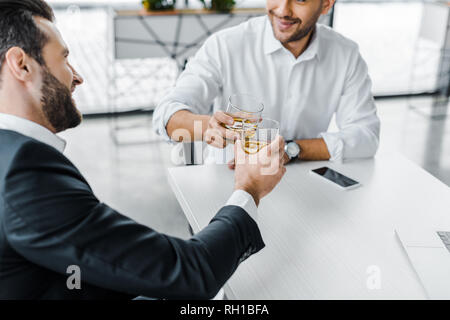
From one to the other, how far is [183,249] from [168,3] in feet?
10.3

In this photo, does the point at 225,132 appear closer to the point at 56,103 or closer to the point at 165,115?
the point at 165,115

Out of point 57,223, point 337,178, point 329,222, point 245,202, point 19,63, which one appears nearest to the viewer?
point 57,223

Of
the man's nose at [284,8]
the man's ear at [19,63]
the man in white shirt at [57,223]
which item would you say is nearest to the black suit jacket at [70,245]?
the man in white shirt at [57,223]

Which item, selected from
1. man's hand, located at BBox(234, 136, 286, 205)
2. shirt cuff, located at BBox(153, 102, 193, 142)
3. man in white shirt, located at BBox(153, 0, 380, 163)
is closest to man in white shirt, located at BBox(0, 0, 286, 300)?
man's hand, located at BBox(234, 136, 286, 205)

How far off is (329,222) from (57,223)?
0.72 m

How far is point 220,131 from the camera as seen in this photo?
147 centimetres

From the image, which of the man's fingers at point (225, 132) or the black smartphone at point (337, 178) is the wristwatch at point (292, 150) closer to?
the black smartphone at point (337, 178)

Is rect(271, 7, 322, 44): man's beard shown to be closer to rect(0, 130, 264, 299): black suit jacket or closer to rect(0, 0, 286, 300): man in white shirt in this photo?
rect(0, 0, 286, 300): man in white shirt

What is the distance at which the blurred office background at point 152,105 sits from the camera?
3125mm

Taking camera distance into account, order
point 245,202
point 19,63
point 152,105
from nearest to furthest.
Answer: point 19,63
point 245,202
point 152,105

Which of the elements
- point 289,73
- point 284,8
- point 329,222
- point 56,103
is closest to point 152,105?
point 289,73

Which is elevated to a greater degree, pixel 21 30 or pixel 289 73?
pixel 21 30
